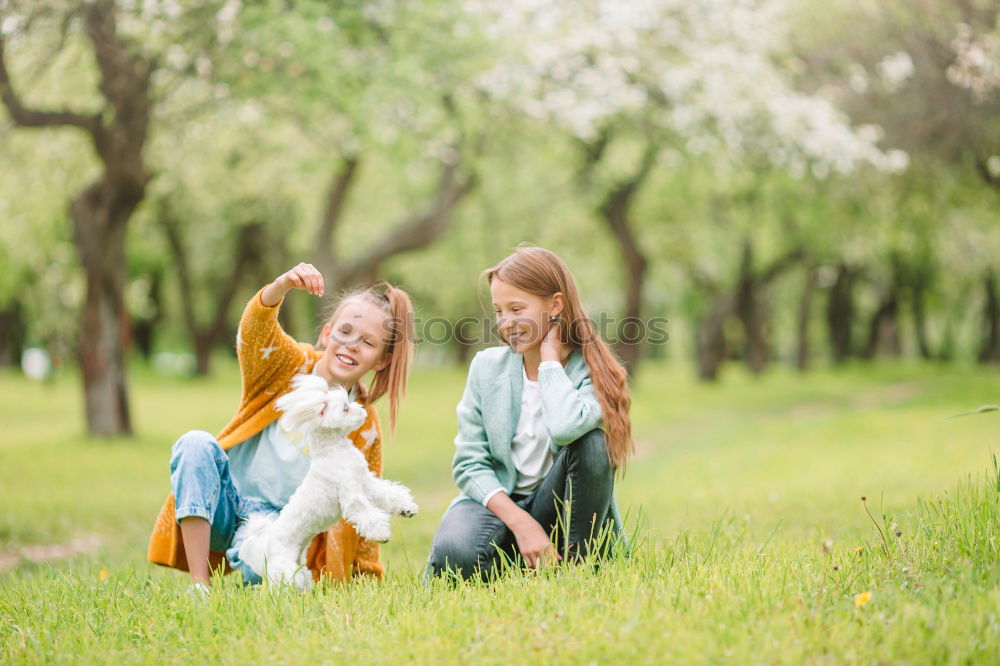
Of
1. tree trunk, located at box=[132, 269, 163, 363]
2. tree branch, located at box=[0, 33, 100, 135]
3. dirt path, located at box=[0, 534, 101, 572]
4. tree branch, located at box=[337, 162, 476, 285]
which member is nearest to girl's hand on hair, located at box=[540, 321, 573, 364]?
dirt path, located at box=[0, 534, 101, 572]

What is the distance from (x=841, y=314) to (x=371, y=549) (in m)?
36.4

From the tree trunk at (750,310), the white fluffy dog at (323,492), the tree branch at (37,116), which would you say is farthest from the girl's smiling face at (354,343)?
the tree trunk at (750,310)

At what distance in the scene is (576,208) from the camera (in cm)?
2459

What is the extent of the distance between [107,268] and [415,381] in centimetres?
1606

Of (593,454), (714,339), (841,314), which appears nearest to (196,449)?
(593,454)

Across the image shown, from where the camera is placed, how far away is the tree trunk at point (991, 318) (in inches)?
1318

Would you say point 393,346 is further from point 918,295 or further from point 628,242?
point 918,295

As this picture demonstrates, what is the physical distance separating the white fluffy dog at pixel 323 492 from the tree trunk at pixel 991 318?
3366cm

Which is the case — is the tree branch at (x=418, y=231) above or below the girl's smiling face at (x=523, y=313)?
above

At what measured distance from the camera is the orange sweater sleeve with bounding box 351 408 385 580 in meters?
4.18

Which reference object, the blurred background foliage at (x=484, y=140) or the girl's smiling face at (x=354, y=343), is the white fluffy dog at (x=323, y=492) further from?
the blurred background foliage at (x=484, y=140)

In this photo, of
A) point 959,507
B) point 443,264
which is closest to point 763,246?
point 443,264

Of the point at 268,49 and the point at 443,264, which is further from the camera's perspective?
the point at 443,264

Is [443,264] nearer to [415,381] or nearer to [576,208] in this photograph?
[415,381]
